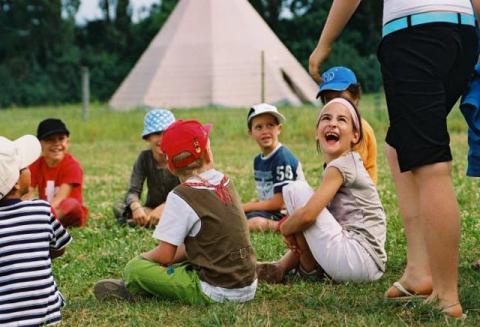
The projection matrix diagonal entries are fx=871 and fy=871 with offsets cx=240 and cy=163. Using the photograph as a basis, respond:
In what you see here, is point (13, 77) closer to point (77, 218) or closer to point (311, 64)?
point (77, 218)

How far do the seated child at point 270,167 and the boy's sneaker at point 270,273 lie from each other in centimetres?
146

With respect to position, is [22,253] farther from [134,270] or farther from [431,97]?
[431,97]

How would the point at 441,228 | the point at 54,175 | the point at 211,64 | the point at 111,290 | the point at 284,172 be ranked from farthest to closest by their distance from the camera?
the point at 211,64
the point at 54,175
the point at 284,172
the point at 111,290
the point at 441,228

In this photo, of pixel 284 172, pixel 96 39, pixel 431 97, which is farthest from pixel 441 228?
pixel 96 39

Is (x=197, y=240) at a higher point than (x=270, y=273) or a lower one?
higher

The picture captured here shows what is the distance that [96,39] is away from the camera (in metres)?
45.7

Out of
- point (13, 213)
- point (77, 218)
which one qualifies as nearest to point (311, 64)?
point (13, 213)

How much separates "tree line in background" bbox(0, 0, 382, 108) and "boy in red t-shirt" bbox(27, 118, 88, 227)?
33165 millimetres

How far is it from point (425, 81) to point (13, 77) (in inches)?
1549

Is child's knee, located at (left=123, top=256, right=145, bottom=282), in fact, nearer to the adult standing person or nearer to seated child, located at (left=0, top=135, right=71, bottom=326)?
Result: seated child, located at (left=0, top=135, right=71, bottom=326)

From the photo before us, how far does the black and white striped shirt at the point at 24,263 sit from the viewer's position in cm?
296

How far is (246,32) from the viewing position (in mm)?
25109

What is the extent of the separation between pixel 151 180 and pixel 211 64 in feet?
59.8

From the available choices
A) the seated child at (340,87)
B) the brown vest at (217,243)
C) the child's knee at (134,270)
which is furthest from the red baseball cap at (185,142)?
the seated child at (340,87)
